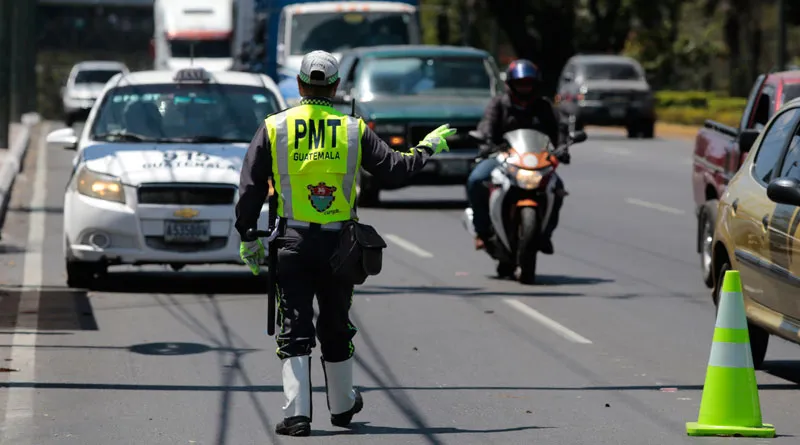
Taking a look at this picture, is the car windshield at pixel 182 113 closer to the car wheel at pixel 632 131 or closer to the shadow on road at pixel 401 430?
the shadow on road at pixel 401 430

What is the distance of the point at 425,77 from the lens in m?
23.5

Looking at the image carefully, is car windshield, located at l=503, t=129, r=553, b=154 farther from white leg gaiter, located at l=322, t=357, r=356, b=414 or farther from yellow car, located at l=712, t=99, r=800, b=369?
white leg gaiter, located at l=322, t=357, r=356, b=414

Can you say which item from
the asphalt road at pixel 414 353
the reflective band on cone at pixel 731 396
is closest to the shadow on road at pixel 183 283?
the asphalt road at pixel 414 353

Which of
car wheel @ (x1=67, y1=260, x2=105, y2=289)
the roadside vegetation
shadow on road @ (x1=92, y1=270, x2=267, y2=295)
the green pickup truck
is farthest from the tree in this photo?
car wheel @ (x1=67, y1=260, x2=105, y2=289)

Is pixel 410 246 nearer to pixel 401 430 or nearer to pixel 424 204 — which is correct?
pixel 424 204

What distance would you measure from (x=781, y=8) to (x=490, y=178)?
25691 millimetres

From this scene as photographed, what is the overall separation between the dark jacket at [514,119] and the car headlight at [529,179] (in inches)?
19.3

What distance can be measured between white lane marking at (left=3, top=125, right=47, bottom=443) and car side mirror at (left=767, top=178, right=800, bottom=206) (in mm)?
3940

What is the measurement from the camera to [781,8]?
1543 inches

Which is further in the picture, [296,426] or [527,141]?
[527,141]

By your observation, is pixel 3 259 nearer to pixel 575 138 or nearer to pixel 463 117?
pixel 575 138

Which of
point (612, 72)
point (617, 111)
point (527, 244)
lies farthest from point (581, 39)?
point (527, 244)

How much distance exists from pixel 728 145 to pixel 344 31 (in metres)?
17.3

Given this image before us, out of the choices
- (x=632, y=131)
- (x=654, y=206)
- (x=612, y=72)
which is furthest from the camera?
(x=612, y=72)
